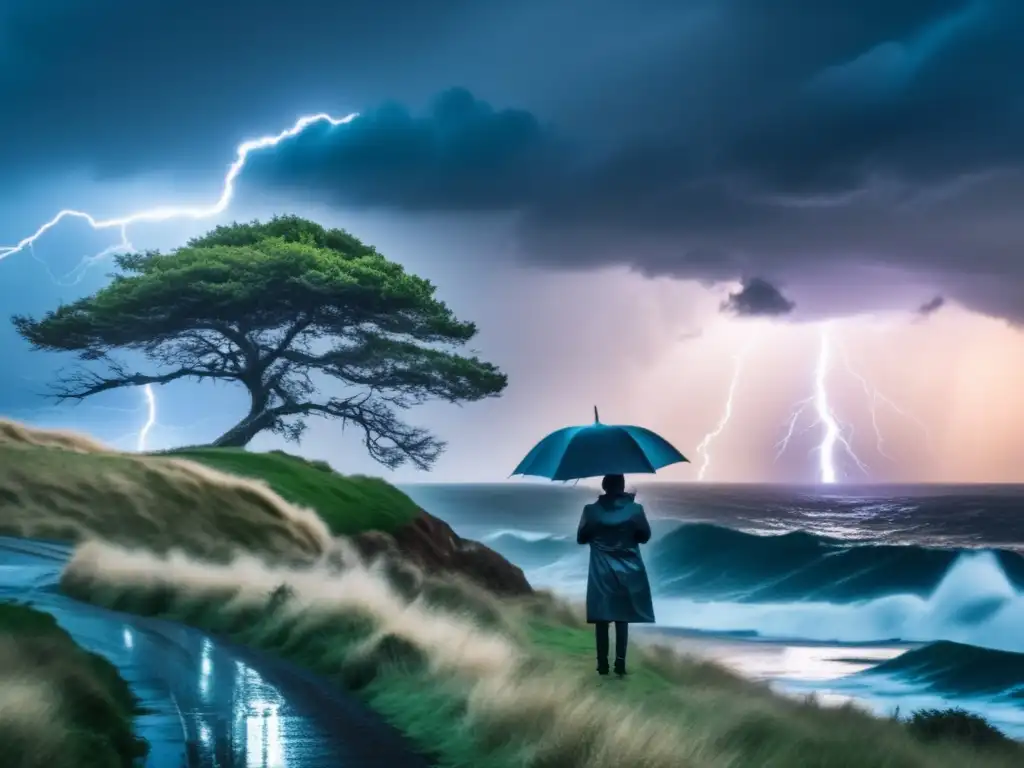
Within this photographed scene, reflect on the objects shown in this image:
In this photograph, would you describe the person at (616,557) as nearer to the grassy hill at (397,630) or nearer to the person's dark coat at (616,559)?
the person's dark coat at (616,559)

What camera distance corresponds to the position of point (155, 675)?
36.7ft

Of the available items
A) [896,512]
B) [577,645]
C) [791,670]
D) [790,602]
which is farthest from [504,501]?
[577,645]

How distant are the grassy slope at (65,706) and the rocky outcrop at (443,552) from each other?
15.1 m

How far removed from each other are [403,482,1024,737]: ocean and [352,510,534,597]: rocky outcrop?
1966 millimetres

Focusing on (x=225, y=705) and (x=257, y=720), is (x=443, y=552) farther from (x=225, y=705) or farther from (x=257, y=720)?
(x=257, y=720)

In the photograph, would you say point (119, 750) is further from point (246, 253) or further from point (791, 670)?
point (246, 253)

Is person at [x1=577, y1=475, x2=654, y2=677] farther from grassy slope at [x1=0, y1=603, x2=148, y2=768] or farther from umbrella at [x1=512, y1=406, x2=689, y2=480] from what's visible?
grassy slope at [x1=0, y1=603, x2=148, y2=768]

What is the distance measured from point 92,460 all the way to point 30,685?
16871 millimetres

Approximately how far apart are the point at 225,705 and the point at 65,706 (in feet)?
5.13

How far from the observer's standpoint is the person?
36.4 ft

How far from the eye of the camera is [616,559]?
11156mm

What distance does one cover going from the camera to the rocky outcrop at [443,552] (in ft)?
89.2

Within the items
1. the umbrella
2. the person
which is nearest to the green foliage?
the person

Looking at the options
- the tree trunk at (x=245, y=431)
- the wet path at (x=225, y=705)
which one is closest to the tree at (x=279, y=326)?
the tree trunk at (x=245, y=431)
